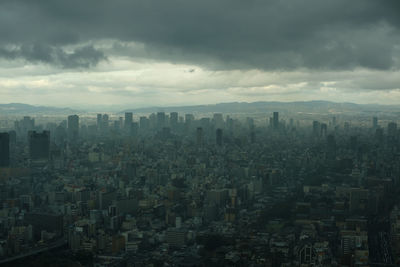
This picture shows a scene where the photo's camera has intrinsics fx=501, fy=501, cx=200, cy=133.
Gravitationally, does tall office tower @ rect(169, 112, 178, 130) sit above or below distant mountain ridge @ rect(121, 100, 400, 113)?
below

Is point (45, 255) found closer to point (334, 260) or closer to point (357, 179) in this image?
Result: point (334, 260)

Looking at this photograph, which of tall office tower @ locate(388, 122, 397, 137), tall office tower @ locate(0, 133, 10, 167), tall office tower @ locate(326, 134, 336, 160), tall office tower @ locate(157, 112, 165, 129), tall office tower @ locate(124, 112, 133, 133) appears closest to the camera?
tall office tower @ locate(326, 134, 336, 160)

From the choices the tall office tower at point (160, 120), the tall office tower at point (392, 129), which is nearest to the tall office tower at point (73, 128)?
the tall office tower at point (160, 120)

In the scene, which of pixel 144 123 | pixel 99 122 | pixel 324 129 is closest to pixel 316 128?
pixel 324 129

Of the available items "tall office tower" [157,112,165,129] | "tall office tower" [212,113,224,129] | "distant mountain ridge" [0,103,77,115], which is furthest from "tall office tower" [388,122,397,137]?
"distant mountain ridge" [0,103,77,115]

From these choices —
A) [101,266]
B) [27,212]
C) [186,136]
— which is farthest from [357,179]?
[186,136]

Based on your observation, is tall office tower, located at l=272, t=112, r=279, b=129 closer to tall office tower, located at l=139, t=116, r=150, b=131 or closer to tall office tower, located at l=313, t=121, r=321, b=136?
tall office tower, located at l=313, t=121, r=321, b=136
